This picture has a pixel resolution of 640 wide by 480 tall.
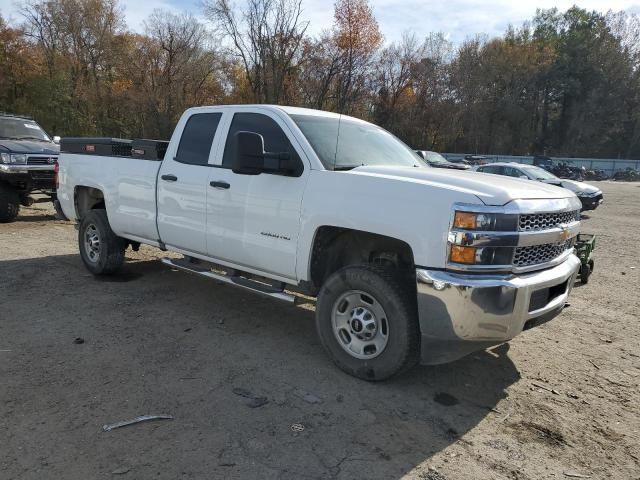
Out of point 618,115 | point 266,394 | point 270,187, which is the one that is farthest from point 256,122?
point 618,115

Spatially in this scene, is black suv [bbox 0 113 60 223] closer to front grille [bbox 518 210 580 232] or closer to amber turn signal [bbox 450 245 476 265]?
amber turn signal [bbox 450 245 476 265]

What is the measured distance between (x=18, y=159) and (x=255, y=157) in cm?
818

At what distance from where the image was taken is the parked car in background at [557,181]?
52.6 feet

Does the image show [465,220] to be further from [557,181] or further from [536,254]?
[557,181]

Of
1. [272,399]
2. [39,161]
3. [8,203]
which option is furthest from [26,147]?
[272,399]

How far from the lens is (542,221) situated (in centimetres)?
354

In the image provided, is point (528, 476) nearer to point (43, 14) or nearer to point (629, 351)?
point (629, 351)

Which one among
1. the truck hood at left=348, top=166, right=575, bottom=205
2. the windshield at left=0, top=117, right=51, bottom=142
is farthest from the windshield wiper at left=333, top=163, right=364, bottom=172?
the windshield at left=0, top=117, right=51, bottom=142

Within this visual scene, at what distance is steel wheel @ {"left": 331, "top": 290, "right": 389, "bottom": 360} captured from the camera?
147 inches

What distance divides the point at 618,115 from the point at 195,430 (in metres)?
70.8

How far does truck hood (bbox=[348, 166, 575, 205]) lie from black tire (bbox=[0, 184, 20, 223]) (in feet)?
29.2

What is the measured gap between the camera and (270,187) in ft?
14.1

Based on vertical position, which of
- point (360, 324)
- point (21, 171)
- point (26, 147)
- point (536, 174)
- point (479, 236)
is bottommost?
point (360, 324)

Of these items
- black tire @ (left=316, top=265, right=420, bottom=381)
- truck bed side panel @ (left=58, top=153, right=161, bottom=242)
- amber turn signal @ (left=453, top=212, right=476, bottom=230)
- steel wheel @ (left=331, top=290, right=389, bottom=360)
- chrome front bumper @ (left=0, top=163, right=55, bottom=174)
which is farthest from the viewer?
chrome front bumper @ (left=0, top=163, right=55, bottom=174)
